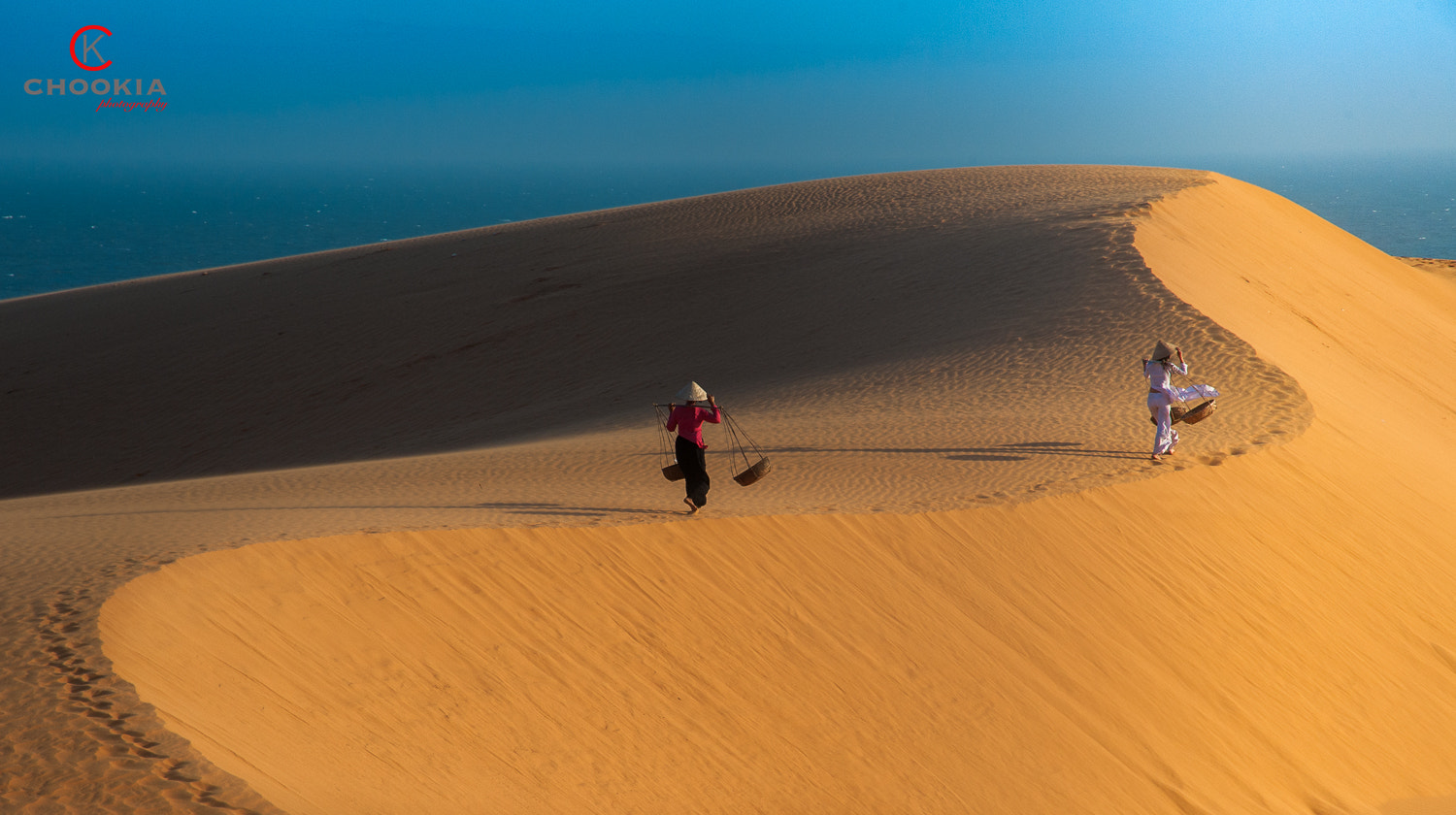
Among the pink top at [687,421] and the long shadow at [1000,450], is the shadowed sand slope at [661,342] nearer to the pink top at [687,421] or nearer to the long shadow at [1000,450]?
the long shadow at [1000,450]

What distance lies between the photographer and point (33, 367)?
24.9 meters

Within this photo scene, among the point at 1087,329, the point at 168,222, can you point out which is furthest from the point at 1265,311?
the point at 168,222

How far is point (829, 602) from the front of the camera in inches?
332

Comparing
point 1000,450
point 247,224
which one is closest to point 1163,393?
point 1000,450

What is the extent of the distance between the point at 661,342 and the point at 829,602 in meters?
13.2

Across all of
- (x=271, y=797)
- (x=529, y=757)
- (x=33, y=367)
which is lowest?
(x=33, y=367)

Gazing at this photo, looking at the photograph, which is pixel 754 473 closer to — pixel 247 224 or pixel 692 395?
pixel 692 395

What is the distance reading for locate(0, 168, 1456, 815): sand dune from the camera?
19.8ft

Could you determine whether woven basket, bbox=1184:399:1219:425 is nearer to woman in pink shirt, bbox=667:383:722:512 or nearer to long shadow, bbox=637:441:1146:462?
long shadow, bbox=637:441:1146:462

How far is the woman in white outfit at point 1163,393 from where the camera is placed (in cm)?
1094

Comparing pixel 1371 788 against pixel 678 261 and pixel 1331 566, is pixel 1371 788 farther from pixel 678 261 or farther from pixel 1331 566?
pixel 678 261

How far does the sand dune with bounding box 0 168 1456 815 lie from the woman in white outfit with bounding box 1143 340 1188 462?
34 centimetres

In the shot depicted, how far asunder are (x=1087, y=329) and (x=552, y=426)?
28.0 ft

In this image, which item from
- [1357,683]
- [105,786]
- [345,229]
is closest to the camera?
[105,786]
